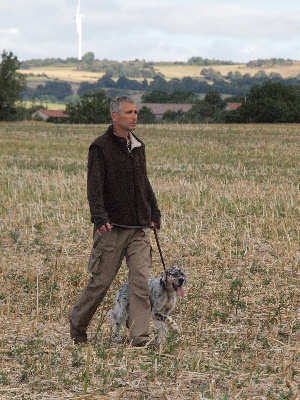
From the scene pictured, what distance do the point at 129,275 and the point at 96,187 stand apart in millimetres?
870

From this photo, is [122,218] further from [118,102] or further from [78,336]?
[78,336]

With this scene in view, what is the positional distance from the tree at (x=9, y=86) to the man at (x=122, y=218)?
84870 mm

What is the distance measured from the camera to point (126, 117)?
7.88 metres

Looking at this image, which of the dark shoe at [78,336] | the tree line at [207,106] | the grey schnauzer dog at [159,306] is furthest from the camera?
the tree line at [207,106]

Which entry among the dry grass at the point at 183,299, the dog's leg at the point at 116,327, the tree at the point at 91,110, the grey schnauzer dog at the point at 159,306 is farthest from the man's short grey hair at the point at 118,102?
the tree at the point at 91,110

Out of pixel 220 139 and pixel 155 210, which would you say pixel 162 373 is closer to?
pixel 155 210

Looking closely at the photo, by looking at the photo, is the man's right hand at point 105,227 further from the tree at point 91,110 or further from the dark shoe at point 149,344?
the tree at point 91,110

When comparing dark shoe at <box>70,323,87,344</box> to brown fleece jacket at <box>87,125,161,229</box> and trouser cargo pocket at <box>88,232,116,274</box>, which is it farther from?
brown fleece jacket at <box>87,125,161,229</box>

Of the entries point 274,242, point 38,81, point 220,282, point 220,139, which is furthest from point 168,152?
point 38,81

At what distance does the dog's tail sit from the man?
0.22 meters

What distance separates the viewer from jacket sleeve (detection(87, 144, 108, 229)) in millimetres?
7691

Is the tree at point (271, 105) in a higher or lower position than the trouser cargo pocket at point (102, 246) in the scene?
lower

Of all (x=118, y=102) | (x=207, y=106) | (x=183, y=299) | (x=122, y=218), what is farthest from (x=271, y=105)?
(x=122, y=218)

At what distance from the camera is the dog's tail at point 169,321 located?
7.94 meters
